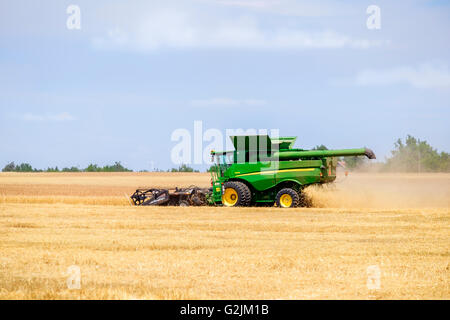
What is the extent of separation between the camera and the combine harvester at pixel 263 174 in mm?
22875

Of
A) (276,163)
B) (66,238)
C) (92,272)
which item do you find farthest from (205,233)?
(276,163)

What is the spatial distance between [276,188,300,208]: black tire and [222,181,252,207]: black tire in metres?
1.19

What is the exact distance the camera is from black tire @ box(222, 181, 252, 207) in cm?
2339

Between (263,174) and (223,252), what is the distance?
11.9m

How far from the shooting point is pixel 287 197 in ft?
75.5

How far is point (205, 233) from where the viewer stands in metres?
15.0

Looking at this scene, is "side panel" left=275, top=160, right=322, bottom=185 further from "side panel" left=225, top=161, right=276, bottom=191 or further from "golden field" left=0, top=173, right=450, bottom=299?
"golden field" left=0, top=173, right=450, bottom=299

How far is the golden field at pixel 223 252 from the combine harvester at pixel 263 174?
162 cm

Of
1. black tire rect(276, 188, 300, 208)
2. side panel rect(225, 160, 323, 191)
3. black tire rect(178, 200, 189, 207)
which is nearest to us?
black tire rect(276, 188, 300, 208)
